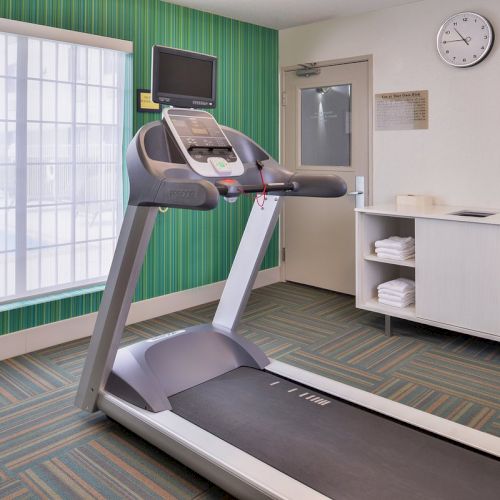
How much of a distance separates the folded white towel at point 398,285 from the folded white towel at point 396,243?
0.86 ft

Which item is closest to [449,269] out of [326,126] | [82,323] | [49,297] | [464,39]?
[464,39]

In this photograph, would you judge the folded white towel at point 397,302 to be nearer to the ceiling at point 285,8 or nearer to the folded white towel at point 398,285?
the folded white towel at point 398,285

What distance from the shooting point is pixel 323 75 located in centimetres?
487

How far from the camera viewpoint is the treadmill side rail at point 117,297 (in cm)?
244

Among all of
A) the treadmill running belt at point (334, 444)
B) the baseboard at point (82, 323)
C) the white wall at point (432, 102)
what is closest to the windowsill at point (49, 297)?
the baseboard at point (82, 323)

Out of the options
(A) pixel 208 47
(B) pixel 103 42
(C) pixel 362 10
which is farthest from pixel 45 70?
(C) pixel 362 10

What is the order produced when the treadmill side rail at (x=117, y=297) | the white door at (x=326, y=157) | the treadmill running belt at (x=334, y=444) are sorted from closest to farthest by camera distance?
1. the treadmill running belt at (x=334, y=444)
2. the treadmill side rail at (x=117, y=297)
3. the white door at (x=326, y=157)

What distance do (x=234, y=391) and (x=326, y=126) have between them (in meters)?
2.97

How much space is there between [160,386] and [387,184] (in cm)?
276

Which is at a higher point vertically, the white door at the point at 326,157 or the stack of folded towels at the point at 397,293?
the white door at the point at 326,157

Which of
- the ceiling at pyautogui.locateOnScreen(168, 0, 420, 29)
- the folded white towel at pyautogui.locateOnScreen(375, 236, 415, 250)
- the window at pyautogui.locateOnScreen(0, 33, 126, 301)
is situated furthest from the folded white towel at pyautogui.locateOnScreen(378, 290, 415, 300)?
the ceiling at pyautogui.locateOnScreen(168, 0, 420, 29)

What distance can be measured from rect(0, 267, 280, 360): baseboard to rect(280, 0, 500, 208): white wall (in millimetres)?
1730

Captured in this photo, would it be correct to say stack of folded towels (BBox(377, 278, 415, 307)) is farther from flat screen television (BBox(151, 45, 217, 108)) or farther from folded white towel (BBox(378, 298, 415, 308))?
flat screen television (BBox(151, 45, 217, 108))

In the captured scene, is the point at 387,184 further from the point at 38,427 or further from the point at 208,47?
the point at 38,427
